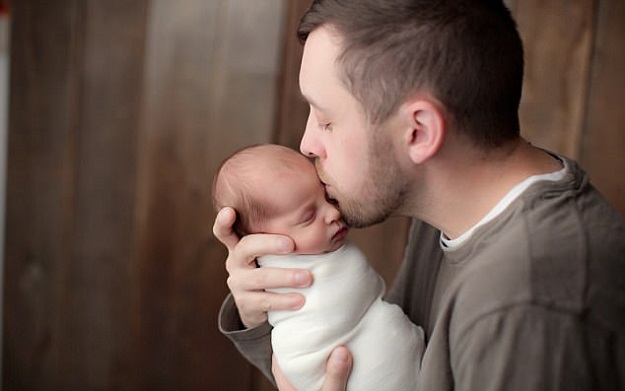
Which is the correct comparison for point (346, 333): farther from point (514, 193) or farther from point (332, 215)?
point (514, 193)

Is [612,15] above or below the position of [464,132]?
above

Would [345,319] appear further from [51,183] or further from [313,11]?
[51,183]

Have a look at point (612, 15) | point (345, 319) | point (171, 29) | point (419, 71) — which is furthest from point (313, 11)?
point (171, 29)

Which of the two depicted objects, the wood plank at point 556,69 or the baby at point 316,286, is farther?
A: the wood plank at point 556,69

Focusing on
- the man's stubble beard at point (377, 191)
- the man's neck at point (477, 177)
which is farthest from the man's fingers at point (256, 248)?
the man's neck at point (477, 177)

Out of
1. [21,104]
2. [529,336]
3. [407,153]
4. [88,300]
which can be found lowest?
[88,300]

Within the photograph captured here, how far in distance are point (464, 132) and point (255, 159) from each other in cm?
34

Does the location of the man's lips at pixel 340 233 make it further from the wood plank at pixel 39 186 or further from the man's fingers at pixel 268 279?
the wood plank at pixel 39 186

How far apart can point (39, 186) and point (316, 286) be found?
135cm

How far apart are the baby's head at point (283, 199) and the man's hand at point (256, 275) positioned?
2 cm

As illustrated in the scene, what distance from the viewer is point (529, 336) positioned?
0.95 meters

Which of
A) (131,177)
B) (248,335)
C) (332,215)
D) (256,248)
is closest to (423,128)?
(332,215)

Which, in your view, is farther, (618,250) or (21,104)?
(21,104)

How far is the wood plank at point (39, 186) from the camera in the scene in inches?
88.0
